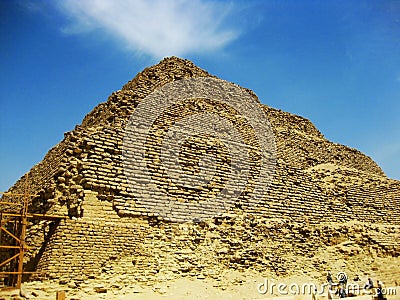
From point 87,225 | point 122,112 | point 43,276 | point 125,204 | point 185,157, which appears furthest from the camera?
point 122,112

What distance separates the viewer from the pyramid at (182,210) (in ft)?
31.0

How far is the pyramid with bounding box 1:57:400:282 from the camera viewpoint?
9.45m

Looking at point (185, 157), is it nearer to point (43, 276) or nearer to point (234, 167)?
point (234, 167)

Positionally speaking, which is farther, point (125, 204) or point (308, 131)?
point (308, 131)

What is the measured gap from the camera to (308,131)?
27.2m

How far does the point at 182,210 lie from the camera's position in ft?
36.4

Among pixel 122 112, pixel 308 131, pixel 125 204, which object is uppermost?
pixel 308 131

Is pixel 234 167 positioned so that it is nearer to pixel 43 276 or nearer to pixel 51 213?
pixel 51 213

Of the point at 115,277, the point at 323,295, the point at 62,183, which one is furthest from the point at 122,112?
the point at 323,295

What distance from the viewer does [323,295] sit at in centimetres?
1063

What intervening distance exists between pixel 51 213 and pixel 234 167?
6.12 meters

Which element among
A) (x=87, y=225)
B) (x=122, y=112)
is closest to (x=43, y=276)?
(x=87, y=225)

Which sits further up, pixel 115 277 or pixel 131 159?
pixel 131 159

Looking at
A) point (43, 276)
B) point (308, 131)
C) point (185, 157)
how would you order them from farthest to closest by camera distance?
1. point (308, 131)
2. point (185, 157)
3. point (43, 276)
